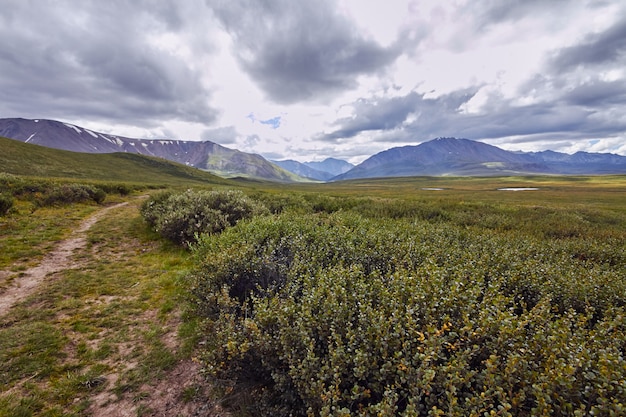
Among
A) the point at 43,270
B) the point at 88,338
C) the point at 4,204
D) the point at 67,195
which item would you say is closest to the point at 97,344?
the point at 88,338

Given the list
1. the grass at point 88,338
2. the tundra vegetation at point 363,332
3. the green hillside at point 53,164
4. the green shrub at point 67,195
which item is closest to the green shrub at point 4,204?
the green shrub at point 67,195

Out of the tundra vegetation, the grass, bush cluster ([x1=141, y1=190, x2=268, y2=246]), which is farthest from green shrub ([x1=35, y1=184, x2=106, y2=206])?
the tundra vegetation

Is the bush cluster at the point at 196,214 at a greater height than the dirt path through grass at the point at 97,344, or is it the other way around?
the bush cluster at the point at 196,214

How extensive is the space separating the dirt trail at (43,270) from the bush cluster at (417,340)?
18.5 feet

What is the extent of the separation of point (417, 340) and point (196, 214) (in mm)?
13703

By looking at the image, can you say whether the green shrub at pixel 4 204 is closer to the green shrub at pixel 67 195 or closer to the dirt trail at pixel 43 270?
the green shrub at pixel 67 195

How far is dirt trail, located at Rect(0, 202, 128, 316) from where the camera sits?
784 centimetres

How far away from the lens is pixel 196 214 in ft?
48.2

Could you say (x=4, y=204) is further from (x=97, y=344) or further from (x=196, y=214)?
(x=97, y=344)

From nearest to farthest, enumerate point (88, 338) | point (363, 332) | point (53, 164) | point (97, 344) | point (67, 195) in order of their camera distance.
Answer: point (363, 332) < point (97, 344) < point (88, 338) < point (67, 195) < point (53, 164)

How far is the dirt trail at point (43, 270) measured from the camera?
784 centimetres

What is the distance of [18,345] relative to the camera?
589 cm

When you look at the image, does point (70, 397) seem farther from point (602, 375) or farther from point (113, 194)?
point (113, 194)

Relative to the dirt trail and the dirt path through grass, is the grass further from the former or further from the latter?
the dirt trail
